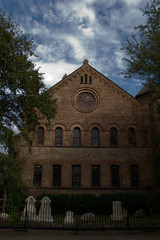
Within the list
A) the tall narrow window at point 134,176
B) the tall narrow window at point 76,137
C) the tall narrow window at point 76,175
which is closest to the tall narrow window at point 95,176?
the tall narrow window at point 76,175

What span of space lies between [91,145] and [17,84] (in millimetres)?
10437

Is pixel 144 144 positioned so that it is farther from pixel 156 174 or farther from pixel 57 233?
pixel 57 233

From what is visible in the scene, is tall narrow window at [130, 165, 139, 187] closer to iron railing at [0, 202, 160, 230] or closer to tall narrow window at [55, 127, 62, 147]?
tall narrow window at [55, 127, 62, 147]

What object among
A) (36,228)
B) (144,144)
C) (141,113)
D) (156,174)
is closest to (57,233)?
(36,228)

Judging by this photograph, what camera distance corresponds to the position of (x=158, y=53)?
13.8 metres

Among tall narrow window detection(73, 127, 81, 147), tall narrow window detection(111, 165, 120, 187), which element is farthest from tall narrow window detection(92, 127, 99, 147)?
tall narrow window detection(111, 165, 120, 187)

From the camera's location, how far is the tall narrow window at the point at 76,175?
20.3m

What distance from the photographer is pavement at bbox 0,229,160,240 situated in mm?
9938

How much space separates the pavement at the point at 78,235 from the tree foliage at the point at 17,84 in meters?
4.58

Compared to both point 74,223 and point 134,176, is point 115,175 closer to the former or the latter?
point 134,176

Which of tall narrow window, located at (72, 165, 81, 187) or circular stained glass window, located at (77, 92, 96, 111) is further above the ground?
circular stained glass window, located at (77, 92, 96, 111)

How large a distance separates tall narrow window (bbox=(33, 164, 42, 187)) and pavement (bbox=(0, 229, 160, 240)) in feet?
31.5

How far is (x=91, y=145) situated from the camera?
845 inches

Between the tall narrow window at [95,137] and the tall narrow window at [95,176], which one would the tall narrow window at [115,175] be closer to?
the tall narrow window at [95,176]
